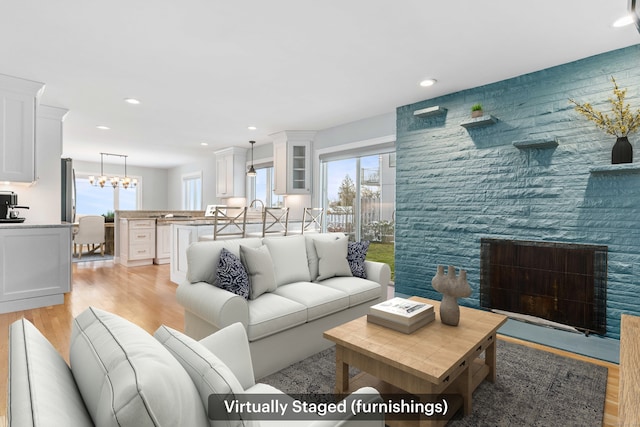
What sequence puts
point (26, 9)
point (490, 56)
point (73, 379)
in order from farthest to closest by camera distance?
point (490, 56), point (26, 9), point (73, 379)

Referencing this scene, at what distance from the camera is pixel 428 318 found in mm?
2094

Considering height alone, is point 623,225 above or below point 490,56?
below

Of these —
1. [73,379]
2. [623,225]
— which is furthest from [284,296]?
[623,225]

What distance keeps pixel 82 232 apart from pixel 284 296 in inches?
251

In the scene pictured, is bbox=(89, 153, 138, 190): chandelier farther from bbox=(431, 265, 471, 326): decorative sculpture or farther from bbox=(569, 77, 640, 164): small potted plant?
bbox=(569, 77, 640, 164): small potted plant

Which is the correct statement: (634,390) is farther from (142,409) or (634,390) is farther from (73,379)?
(73,379)

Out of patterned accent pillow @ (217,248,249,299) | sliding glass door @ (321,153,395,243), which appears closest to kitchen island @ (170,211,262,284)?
sliding glass door @ (321,153,395,243)

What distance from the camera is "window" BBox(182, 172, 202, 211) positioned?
946 centimetres

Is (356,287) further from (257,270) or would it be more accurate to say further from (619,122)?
(619,122)

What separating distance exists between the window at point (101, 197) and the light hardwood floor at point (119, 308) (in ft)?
16.0

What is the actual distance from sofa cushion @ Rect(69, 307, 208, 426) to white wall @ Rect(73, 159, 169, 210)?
1052cm

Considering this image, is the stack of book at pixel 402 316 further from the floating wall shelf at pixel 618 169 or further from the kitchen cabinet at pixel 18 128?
the kitchen cabinet at pixel 18 128

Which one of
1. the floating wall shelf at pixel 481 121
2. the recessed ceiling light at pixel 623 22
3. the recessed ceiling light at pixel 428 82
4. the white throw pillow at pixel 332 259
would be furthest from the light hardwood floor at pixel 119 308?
the recessed ceiling light at pixel 428 82

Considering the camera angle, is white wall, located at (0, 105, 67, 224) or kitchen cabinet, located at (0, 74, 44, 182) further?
white wall, located at (0, 105, 67, 224)
